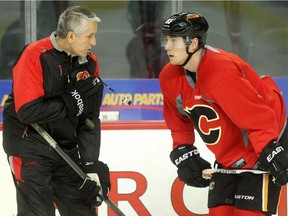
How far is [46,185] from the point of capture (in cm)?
302

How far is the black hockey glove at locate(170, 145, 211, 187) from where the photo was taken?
3047 mm

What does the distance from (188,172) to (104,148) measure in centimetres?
65

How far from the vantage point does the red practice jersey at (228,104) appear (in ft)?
8.99

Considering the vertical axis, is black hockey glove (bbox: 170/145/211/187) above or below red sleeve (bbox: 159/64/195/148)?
below

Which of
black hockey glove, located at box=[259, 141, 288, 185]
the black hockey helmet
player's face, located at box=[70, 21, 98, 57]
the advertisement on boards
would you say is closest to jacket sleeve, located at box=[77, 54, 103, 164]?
→ player's face, located at box=[70, 21, 98, 57]

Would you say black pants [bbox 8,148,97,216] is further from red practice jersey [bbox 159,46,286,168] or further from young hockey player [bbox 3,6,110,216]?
red practice jersey [bbox 159,46,286,168]

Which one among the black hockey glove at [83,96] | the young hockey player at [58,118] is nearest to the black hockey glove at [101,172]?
the young hockey player at [58,118]

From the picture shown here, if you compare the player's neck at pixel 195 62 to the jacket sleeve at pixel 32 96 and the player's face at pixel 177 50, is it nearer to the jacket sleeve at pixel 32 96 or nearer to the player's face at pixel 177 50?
the player's face at pixel 177 50

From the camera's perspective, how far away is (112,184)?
141 inches

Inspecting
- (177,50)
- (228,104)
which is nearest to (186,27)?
(177,50)

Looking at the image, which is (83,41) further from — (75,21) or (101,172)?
(101,172)

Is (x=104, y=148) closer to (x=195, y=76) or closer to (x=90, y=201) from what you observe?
(x=90, y=201)

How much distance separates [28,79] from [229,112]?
714 millimetres

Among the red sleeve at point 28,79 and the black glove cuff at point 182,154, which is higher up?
the red sleeve at point 28,79
